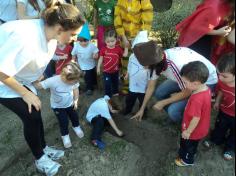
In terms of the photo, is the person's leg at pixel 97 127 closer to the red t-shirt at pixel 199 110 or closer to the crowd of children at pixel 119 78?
the crowd of children at pixel 119 78

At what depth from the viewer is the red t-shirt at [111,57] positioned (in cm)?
392

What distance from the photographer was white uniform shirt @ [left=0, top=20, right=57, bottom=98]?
7.69 ft

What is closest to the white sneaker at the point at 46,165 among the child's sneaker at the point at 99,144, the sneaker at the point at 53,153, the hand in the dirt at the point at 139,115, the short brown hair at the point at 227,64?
the sneaker at the point at 53,153

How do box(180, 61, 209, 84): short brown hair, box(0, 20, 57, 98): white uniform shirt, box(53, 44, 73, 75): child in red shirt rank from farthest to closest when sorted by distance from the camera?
box(53, 44, 73, 75): child in red shirt → box(180, 61, 209, 84): short brown hair → box(0, 20, 57, 98): white uniform shirt

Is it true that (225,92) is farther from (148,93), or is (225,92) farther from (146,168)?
(146,168)

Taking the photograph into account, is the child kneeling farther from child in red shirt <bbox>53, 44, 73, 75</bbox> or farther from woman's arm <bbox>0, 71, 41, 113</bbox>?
woman's arm <bbox>0, 71, 41, 113</bbox>

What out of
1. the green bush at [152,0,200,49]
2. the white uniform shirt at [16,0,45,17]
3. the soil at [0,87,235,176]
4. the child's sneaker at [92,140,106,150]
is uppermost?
the white uniform shirt at [16,0,45,17]

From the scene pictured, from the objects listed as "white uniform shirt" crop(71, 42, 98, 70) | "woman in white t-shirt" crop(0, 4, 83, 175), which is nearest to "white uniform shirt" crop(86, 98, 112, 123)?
"white uniform shirt" crop(71, 42, 98, 70)

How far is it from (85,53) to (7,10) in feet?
3.41

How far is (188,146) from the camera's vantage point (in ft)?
9.88

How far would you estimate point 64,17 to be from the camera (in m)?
2.38

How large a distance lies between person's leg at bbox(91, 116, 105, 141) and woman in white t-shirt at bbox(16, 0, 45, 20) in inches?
52.7

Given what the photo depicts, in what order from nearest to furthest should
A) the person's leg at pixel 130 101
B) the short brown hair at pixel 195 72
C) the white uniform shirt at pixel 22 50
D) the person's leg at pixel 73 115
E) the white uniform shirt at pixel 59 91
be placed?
the white uniform shirt at pixel 22 50
the short brown hair at pixel 195 72
the white uniform shirt at pixel 59 91
the person's leg at pixel 73 115
the person's leg at pixel 130 101

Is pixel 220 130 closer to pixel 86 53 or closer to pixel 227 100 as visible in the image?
pixel 227 100
